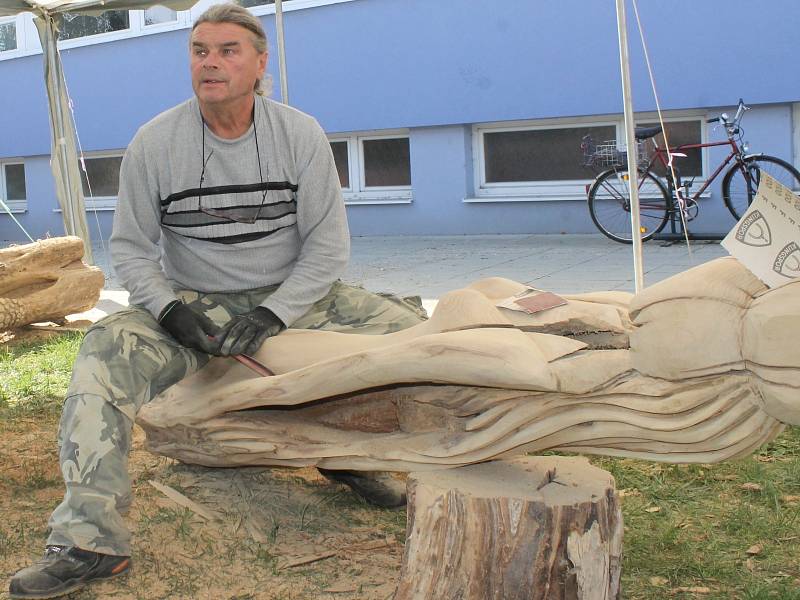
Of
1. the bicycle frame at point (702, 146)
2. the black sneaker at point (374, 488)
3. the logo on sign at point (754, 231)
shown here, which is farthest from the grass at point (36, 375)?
the bicycle frame at point (702, 146)

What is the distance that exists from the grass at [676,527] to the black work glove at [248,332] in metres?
0.62

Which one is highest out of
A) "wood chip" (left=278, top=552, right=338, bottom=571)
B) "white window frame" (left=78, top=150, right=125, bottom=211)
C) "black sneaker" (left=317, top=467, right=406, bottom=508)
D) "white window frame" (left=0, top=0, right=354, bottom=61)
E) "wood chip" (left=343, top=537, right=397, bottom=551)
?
"white window frame" (left=0, top=0, right=354, bottom=61)

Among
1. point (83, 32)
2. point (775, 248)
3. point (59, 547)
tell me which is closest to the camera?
point (775, 248)

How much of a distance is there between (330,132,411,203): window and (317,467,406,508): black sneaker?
763 centimetres

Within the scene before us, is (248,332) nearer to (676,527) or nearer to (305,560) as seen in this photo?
(305,560)

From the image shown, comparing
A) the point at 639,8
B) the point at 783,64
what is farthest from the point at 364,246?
the point at 783,64

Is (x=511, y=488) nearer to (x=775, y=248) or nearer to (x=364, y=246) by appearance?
(x=775, y=248)

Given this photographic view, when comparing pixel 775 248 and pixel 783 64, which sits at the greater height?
pixel 783 64

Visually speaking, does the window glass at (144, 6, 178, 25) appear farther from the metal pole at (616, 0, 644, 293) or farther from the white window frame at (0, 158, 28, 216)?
the metal pole at (616, 0, 644, 293)

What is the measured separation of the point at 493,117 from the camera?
9.73m

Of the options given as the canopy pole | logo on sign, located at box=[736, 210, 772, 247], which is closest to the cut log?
the canopy pole

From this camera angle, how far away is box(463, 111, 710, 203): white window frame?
9.29 metres

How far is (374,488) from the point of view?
3.07 m

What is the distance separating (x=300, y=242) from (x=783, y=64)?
6.60 m
